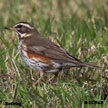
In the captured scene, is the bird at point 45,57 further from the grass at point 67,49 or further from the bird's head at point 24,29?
the bird's head at point 24,29

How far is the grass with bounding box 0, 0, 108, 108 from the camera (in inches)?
285

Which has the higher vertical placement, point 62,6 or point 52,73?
point 62,6

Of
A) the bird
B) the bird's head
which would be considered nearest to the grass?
the bird

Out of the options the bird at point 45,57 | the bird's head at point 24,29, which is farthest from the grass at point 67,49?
the bird's head at point 24,29

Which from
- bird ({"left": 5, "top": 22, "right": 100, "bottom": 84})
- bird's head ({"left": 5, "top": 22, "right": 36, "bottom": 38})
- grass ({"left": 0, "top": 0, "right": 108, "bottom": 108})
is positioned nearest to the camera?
grass ({"left": 0, "top": 0, "right": 108, "bottom": 108})

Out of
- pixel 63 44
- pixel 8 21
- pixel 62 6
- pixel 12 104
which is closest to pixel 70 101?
pixel 12 104

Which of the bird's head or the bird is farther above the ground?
the bird's head

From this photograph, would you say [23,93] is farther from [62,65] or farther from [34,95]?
[62,65]

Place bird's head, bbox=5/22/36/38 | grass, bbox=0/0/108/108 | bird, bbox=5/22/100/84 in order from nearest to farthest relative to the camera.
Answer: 1. grass, bbox=0/0/108/108
2. bird, bbox=5/22/100/84
3. bird's head, bbox=5/22/36/38

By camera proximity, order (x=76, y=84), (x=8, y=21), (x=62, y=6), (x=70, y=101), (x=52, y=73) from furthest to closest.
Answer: (x=62, y=6) → (x=8, y=21) → (x=52, y=73) → (x=76, y=84) → (x=70, y=101)

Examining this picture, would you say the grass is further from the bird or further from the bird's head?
the bird's head

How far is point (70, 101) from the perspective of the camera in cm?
708

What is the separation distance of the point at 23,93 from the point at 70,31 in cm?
327

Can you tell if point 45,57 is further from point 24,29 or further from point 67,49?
point 67,49
